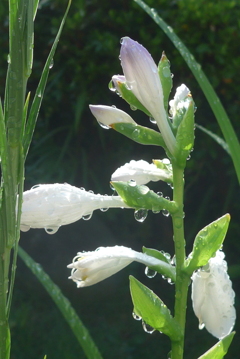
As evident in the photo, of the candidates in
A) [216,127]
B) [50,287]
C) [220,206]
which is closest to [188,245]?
[220,206]

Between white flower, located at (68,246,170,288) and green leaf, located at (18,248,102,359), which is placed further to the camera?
green leaf, located at (18,248,102,359)

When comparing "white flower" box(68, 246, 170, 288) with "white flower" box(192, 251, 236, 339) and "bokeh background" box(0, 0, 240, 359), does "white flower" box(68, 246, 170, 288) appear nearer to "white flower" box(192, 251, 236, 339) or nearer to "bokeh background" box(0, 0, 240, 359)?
"white flower" box(192, 251, 236, 339)

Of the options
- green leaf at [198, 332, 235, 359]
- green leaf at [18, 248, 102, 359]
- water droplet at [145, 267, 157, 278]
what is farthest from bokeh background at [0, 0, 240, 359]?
green leaf at [198, 332, 235, 359]

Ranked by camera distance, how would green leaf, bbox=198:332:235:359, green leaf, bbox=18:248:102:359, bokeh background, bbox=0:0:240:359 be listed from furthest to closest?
1. bokeh background, bbox=0:0:240:359
2. green leaf, bbox=18:248:102:359
3. green leaf, bbox=198:332:235:359

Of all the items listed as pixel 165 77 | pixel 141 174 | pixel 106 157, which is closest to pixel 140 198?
pixel 141 174

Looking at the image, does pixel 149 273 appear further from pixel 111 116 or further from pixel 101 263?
pixel 111 116

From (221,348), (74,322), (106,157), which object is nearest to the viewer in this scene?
(221,348)
